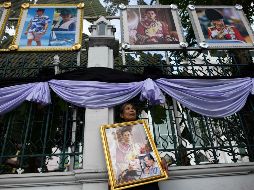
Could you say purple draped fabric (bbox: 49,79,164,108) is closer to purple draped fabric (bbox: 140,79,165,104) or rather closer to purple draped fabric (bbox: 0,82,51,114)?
purple draped fabric (bbox: 140,79,165,104)

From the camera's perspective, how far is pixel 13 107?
5898mm

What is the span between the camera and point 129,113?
5469mm

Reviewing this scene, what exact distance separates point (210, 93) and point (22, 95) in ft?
12.1

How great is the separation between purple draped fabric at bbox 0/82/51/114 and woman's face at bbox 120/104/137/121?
1.52 m

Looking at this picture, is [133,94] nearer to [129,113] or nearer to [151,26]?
[129,113]

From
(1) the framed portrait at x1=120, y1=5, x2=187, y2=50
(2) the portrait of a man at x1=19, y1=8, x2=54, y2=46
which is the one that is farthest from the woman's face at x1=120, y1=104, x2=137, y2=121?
(2) the portrait of a man at x1=19, y1=8, x2=54, y2=46

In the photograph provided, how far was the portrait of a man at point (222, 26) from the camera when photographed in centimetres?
778

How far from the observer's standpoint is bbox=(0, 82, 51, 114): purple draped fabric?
584 cm

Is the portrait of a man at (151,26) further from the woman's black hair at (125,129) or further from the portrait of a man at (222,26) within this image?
the woman's black hair at (125,129)

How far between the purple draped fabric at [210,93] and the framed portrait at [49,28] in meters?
2.56

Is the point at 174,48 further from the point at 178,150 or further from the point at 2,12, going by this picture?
the point at 2,12

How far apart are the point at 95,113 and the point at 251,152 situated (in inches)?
120

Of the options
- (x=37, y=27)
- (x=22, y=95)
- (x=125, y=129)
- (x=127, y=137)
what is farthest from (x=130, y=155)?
(x=37, y=27)

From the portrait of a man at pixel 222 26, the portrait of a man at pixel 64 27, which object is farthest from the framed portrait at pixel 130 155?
the portrait of a man at pixel 222 26
